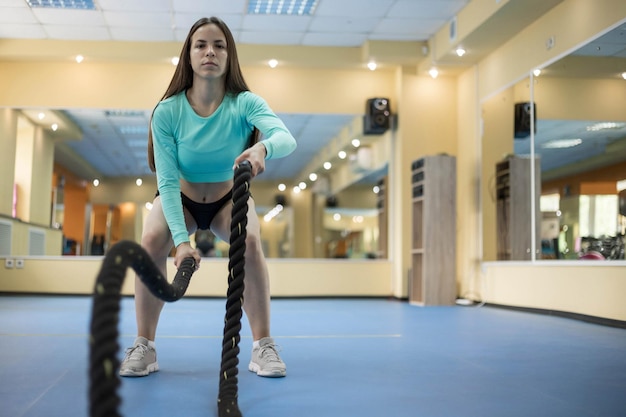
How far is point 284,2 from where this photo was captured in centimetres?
674

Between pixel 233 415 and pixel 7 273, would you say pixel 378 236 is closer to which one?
pixel 7 273

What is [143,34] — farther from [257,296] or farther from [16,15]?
[257,296]

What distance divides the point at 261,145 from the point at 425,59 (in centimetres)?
646

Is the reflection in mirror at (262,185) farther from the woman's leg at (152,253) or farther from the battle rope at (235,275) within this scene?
the battle rope at (235,275)

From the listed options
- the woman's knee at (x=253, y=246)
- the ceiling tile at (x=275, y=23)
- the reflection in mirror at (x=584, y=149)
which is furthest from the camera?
the ceiling tile at (x=275, y=23)

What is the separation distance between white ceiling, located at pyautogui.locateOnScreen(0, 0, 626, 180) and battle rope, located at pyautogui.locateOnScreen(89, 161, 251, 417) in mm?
4448

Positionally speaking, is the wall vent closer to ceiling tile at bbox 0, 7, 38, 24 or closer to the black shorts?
ceiling tile at bbox 0, 7, 38, 24

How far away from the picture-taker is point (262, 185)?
8.59 meters

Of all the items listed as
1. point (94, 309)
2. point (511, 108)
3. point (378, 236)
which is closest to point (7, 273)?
point (378, 236)

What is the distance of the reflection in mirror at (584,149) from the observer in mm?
4984

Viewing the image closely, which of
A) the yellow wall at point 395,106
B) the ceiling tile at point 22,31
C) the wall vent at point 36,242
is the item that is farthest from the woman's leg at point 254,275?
the wall vent at point 36,242

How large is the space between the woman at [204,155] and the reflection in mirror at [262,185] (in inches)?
232

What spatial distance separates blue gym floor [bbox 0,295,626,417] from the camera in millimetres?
1888

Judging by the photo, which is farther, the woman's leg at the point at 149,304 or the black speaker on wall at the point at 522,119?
the black speaker on wall at the point at 522,119
